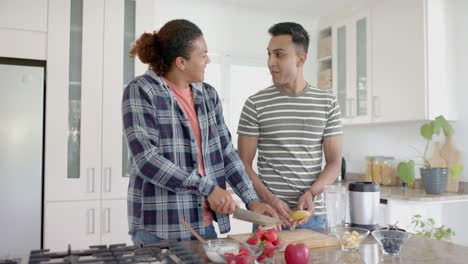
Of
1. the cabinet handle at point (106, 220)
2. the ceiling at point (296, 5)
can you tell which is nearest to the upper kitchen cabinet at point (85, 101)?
the cabinet handle at point (106, 220)

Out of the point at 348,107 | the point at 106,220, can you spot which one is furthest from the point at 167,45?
the point at 348,107

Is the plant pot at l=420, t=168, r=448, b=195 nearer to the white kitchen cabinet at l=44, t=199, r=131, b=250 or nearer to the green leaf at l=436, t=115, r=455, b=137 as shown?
the green leaf at l=436, t=115, r=455, b=137

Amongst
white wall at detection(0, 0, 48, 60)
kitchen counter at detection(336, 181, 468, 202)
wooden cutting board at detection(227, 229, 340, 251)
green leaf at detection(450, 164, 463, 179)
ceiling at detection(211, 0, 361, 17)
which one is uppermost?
ceiling at detection(211, 0, 361, 17)

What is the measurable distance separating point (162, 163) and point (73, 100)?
1871 millimetres

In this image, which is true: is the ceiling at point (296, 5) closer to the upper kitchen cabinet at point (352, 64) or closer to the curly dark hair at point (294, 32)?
the upper kitchen cabinet at point (352, 64)

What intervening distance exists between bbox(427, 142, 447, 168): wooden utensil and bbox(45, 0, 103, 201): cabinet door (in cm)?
244

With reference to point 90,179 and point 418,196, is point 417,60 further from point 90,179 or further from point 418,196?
point 90,179

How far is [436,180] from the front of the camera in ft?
9.57

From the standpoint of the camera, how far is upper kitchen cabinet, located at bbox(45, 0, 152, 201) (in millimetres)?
2893

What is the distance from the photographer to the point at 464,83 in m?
3.08

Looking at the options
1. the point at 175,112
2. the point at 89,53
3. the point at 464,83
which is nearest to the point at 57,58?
the point at 89,53

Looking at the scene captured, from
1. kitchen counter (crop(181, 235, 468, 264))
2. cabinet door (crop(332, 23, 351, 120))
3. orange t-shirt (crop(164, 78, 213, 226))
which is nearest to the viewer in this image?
kitchen counter (crop(181, 235, 468, 264))

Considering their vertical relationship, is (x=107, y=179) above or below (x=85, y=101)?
below

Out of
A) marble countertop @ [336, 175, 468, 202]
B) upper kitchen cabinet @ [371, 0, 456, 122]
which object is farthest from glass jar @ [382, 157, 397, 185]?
upper kitchen cabinet @ [371, 0, 456, 122]
